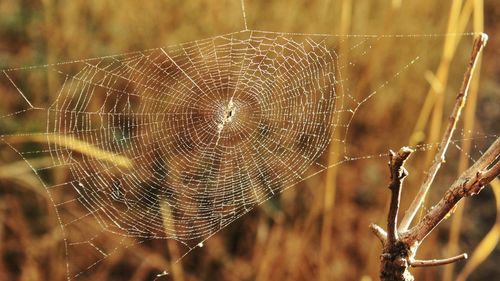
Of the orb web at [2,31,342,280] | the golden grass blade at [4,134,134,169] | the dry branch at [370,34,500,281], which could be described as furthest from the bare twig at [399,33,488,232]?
the orb web at [2,31,342,280]

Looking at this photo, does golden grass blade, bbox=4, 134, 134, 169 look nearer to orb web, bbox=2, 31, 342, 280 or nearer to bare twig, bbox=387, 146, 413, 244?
orb web, bbox=2, 31, 342, 280

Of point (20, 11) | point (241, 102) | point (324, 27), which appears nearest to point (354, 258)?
point (241, 102)

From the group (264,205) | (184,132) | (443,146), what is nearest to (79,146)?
(184,132)

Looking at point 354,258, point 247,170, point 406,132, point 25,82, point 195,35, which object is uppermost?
point 195,35

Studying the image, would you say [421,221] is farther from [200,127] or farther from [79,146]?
[200,127]

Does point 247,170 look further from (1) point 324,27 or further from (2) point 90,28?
(2) point 90,28
